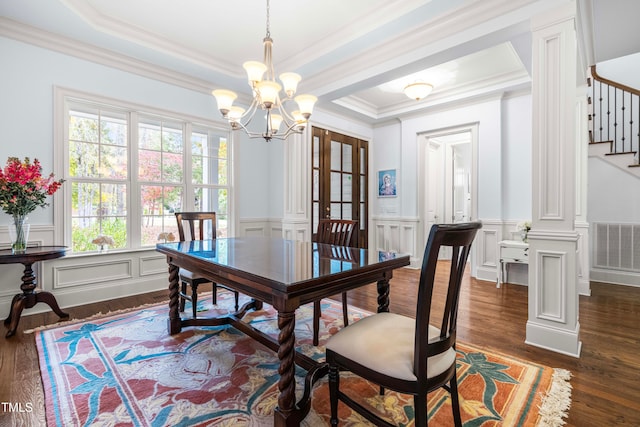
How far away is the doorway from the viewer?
5.31 metres

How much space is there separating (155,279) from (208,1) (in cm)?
316

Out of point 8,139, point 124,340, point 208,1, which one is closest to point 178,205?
point 8,139

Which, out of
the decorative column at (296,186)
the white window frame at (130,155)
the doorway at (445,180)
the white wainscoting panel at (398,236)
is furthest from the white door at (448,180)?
the white window frame at (130,155)

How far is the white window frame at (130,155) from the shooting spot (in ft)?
10.4

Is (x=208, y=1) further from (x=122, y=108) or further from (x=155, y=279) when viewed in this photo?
(x=155, y=279)

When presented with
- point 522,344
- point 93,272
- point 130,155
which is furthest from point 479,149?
point 93,272

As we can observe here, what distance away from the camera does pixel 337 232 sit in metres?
2.72

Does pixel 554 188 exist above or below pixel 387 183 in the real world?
below

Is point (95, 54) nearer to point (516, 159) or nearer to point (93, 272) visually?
point (93, 272)

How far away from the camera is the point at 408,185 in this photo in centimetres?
541

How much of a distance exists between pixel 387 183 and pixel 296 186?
2.16 meters

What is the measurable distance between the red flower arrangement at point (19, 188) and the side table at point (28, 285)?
1.23 ft

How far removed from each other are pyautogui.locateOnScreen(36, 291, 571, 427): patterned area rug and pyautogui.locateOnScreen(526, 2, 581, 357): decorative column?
17.5 inches

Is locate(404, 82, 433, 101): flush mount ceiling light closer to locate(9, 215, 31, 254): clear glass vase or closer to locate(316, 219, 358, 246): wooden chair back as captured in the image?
locate(316, 219, 358, 246): wooden chair back
